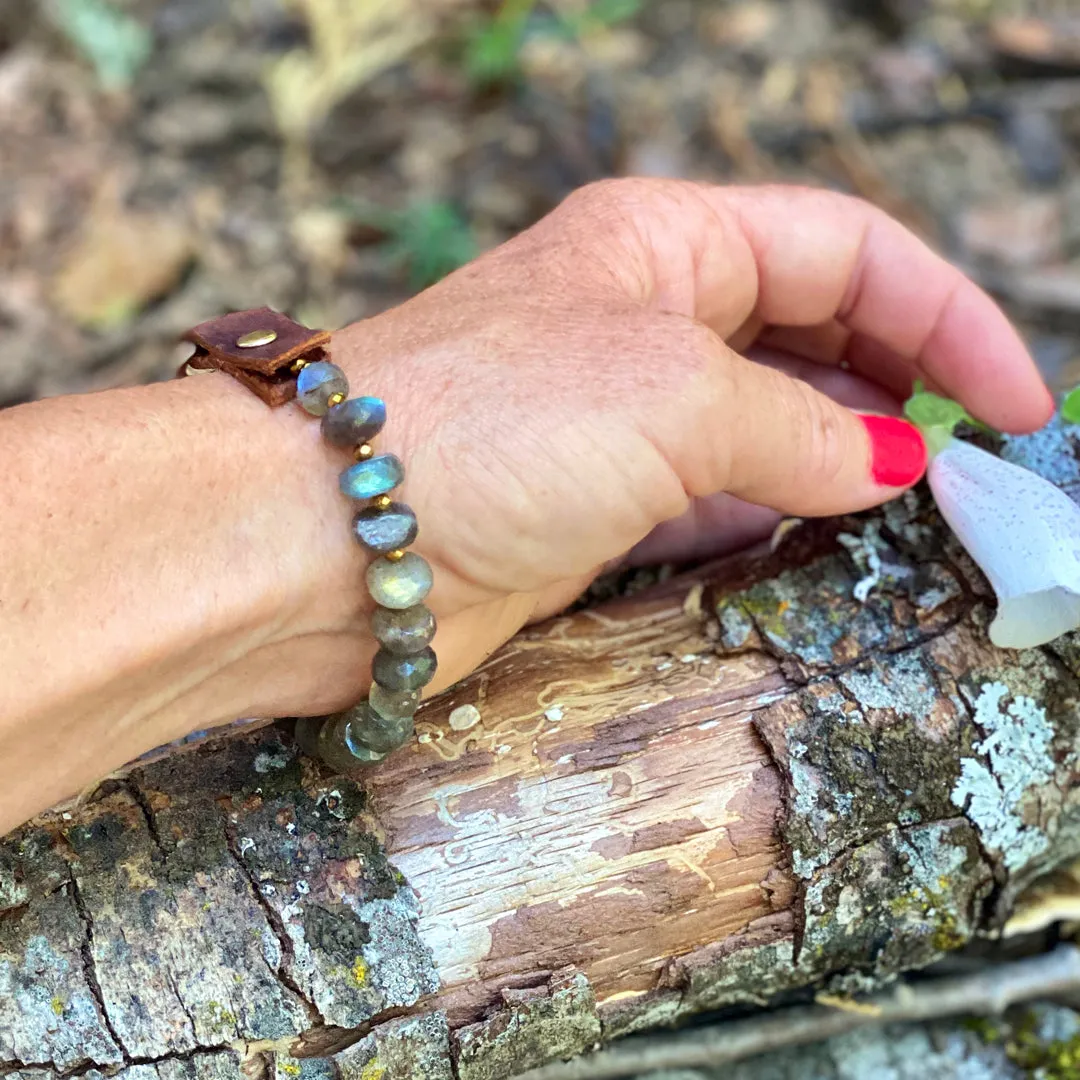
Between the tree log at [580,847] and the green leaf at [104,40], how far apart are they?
3.13 meters

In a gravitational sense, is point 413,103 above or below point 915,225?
above

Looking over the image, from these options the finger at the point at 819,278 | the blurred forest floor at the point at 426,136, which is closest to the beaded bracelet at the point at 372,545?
the finger at the point at 819,278

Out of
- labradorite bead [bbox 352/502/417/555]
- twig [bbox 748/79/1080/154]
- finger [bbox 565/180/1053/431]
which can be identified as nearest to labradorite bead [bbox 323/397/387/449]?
labradorite bead [bbox 352/502/417/555]

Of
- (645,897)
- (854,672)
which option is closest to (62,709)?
(645,897)

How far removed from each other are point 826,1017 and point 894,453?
34.4 inches

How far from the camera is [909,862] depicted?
1396 mm

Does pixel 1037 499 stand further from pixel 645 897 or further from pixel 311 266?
pixel 311 266

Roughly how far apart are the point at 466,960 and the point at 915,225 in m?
2.97

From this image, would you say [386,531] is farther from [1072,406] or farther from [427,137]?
[427,137]

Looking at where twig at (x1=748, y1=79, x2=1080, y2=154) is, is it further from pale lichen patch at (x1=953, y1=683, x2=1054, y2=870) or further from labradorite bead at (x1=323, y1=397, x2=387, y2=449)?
labradorite bead at (x1=323, y1=397, x2=387, y2=449)

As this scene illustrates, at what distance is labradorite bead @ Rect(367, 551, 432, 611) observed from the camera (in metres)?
1.28

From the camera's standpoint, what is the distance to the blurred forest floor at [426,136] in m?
3.30

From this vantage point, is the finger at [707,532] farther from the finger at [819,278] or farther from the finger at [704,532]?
the finger at [819,278]

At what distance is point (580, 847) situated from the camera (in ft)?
4.41
